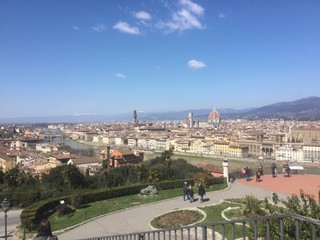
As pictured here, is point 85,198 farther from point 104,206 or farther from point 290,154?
point 290,154

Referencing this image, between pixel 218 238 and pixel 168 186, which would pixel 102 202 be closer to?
pixel 168 186

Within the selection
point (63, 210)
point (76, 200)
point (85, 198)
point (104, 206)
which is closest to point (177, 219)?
point (104, 206)

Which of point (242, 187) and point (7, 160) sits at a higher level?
point (242, 187)

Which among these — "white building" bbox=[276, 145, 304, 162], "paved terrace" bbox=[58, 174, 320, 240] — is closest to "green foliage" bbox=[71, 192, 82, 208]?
"paved terrace" bbox=[58, 174, 320, 240]

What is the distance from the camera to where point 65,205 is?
16422 mm

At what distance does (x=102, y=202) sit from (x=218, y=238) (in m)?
8.68

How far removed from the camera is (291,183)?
19.1 m

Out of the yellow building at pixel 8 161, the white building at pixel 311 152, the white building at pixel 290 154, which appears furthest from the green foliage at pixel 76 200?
the white building at pixel 311 152

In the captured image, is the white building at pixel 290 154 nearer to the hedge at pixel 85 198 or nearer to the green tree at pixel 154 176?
the green tree at pixel 154 176

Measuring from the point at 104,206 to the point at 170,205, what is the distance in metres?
3.13

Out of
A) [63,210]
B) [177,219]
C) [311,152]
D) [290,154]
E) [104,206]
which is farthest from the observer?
[311,152]

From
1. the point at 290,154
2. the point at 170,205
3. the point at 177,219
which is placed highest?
the point at 177,219

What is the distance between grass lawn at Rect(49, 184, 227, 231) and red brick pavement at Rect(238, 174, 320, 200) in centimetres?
213

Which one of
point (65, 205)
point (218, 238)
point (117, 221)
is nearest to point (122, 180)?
point (65, 205)
